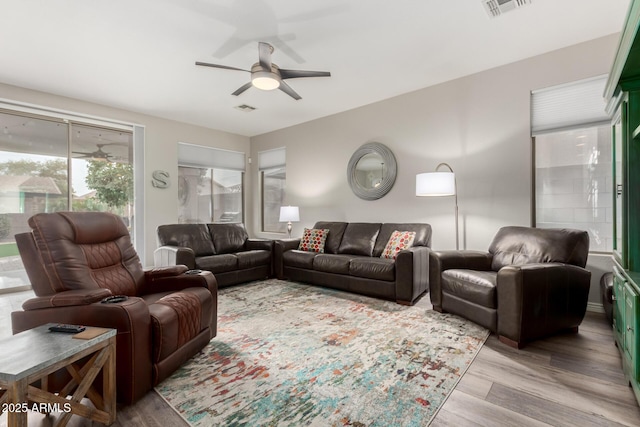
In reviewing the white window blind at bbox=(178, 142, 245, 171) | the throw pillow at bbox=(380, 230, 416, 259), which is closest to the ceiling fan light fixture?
the throw pillow at bbox=(380, 230, 416, 259)

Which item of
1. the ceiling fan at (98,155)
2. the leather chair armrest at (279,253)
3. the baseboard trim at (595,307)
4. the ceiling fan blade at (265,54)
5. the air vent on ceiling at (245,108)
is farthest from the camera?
the air vent on ceiling at (245,108)

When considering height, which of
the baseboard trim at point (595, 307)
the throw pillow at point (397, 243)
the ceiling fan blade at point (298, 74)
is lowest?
the baseboard trim at point (595, 307)

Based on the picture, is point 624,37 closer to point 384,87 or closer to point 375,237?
point 384,87

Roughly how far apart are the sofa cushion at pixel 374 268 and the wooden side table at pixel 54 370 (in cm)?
262

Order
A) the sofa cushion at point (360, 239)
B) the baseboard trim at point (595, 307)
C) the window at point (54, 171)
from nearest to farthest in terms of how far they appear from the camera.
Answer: the baseboard trim at point (595, 307) < the window at point (54, 171) < the sofa cushion at point (360, 239)

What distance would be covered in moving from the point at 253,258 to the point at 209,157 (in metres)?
2.75

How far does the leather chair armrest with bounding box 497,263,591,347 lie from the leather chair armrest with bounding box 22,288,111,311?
2783 millimetres

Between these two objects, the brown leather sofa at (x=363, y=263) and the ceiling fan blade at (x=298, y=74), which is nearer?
the ceiling fan blade at (x=298, y=74)

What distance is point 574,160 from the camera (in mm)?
3203

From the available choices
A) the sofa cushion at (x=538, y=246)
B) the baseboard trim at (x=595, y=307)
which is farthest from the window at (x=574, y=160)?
the sofa cushion at (x=538, y=246)

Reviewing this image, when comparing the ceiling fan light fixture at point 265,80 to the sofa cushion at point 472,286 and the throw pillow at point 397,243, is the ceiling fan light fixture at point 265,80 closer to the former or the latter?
the throw pillow at point 397,243

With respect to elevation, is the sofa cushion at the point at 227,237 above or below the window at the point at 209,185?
below

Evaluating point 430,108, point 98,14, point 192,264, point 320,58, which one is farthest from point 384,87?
point 192,264

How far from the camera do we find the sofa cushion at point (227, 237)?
461 centimetres
